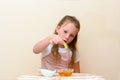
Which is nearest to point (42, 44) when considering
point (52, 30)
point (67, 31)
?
point (67, 31)

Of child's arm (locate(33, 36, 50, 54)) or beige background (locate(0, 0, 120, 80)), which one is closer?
child's arm (locate(33, 36, 50, 54))

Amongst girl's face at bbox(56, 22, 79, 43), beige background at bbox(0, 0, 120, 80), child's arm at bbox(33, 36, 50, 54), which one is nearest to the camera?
child's arm at bbox(33, 36, 50, 54)

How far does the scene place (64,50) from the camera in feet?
4.65

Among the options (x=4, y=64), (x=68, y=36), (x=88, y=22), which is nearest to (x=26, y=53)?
(x=4, y=64)

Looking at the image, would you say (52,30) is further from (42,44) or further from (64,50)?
(42,44)

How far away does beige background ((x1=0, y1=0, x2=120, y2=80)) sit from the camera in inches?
58.6

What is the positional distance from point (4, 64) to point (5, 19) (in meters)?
0.29

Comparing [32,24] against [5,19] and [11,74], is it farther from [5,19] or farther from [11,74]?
[11,74]

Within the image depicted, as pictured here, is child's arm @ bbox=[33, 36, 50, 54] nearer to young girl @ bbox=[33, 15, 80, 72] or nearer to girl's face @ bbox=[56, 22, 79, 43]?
young girl @ bbox=[33, 15, 80, 72]

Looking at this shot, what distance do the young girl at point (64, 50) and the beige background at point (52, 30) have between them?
10 centimetres

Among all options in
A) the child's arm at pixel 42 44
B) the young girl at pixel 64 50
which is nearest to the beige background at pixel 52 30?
the young girl at pixel 64 50

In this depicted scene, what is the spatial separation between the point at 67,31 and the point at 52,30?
0.22 meters

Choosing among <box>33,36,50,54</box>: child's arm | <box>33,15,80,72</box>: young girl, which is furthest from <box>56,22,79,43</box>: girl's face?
<box>33,36,50,54</box>: child's arm

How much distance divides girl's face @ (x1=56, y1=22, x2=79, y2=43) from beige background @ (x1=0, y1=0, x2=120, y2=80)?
7.1 inches
